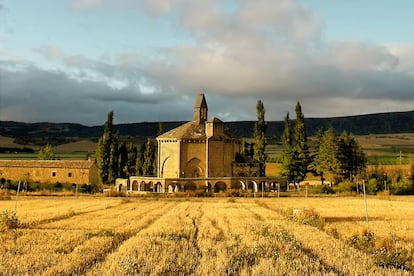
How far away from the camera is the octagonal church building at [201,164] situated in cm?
6594

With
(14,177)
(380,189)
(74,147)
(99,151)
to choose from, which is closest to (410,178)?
(380,189)

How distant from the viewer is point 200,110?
77.5m

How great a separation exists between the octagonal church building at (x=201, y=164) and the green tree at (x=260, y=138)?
1486mm

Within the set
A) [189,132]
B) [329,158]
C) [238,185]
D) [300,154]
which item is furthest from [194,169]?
[329,158]

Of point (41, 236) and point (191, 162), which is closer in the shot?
point (41, 236)

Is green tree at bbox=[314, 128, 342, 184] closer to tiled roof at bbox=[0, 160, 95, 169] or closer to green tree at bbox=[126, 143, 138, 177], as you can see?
green tree at bbox=[126, 143, 138, 177]

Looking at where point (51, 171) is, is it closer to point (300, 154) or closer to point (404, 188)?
point (300, 154)

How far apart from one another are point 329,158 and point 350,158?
4.62 m

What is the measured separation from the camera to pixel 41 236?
56.3 feet

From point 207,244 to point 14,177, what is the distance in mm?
67816

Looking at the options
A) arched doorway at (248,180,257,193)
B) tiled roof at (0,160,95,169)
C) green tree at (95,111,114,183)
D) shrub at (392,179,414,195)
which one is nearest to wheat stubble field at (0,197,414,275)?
arched doorway at (248,180,257,193)

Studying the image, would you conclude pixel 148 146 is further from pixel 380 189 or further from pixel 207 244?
pixel 207 244

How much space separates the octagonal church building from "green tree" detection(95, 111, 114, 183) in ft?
25.5

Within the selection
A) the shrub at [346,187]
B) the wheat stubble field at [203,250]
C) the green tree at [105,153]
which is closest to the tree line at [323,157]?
the shrub at [346,187]
